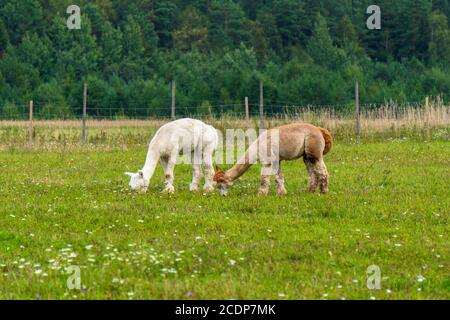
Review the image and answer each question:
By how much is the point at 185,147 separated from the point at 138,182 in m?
1.54

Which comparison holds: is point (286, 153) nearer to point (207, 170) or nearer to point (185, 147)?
point (207, 170)

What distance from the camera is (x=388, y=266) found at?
8.91 meters

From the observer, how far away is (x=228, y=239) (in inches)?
406

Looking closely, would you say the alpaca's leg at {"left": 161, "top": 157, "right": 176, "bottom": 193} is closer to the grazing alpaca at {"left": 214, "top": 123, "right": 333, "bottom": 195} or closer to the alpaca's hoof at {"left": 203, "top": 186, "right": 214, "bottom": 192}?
the alpaca's hoof at {"left": 203, "top": 186, "right": 214, "bottom": 192}

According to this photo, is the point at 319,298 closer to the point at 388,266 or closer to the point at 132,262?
the point at 388,266

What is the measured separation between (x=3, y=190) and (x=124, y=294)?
27.6ft

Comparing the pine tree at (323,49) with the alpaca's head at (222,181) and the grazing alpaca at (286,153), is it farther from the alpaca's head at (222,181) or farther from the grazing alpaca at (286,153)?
the alpaca's head at (222,181)

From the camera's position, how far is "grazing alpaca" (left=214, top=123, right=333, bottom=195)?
14.7 meters

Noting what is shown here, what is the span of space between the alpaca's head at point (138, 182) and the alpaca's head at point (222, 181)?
136 cm

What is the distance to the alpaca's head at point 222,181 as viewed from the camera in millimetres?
14453

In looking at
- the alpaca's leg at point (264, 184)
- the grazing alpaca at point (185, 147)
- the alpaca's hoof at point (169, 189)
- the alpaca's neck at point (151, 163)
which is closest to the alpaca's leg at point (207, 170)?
the grazing alpaca at point (185, 147)

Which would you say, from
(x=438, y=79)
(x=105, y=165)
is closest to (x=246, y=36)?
(x=438, y=79)

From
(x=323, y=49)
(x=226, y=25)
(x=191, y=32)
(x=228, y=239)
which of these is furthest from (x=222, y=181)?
(x=226, y=25)

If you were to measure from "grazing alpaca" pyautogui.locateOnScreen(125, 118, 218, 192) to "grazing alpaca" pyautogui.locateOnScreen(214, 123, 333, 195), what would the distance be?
1.04 m
